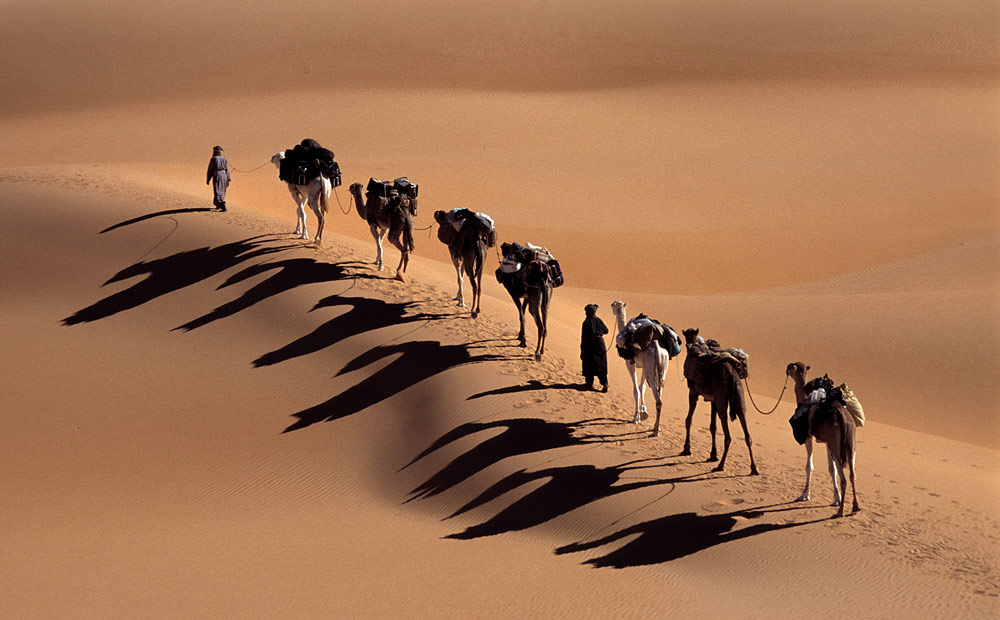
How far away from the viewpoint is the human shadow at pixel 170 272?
17875mm

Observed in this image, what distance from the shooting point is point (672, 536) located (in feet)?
39.2

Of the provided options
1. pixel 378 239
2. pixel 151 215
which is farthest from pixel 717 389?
pixel 151 215

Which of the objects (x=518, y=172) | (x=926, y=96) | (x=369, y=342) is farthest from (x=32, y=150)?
(x=926, y=96)

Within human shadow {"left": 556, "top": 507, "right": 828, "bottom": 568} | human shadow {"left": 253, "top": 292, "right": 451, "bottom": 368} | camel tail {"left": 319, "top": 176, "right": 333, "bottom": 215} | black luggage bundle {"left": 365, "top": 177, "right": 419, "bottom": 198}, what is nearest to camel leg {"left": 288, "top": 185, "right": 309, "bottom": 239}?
camel tail {"left": 319, "top": 176, "right": 333, "bottom": 215}

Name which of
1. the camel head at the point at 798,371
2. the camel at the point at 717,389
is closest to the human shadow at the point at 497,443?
the camel at the point at 717,389

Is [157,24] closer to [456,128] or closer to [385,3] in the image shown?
[385,3]

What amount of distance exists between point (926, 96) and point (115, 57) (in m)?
39.8

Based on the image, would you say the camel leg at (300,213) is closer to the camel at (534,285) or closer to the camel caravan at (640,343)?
the camel caravan at (640,343)

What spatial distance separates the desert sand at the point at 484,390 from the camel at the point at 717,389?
38 cm

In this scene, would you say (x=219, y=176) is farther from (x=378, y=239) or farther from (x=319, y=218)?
(x=378, y=239)

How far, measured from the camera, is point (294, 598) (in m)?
11.1

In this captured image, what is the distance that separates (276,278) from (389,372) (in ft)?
12.1

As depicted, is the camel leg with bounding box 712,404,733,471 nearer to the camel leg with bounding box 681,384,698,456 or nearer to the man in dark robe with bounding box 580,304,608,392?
the camel leg with bounding box 681,384,698,456

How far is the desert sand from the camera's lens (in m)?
11.4
